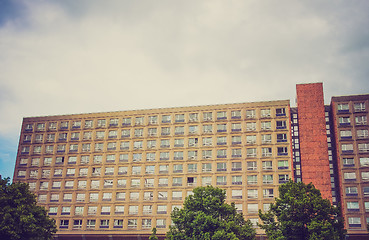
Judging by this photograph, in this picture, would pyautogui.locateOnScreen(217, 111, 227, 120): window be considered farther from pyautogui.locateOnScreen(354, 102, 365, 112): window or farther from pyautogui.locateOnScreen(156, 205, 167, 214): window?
pyautogui.locateOnScreen(354, 102, 365, 112): window

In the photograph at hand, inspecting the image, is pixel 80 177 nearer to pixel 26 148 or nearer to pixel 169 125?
pixel 26 148

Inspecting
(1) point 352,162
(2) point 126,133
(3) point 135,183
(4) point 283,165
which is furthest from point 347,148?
(2) point 126,133

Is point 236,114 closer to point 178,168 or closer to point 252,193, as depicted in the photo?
point 178,168

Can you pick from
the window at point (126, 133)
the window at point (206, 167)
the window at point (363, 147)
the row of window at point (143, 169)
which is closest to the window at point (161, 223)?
the row of window at point (143, 169)

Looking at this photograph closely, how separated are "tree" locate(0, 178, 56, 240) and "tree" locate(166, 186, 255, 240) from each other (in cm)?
1909

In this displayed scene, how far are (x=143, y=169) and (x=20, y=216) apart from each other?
33.4 meters

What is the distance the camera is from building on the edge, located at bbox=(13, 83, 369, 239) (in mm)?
77750

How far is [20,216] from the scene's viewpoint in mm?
55125

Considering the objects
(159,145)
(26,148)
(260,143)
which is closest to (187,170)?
(159,145)

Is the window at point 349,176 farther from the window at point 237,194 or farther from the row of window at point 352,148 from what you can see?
the window at point 237,194

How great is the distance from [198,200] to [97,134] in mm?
42722

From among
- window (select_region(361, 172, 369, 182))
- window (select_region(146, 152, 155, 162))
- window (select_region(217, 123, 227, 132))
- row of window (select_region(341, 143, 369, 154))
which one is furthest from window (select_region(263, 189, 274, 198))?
window (select_region(146, 152, 155, 162))

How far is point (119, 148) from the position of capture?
8838 cm

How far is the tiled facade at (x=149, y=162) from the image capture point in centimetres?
7969
